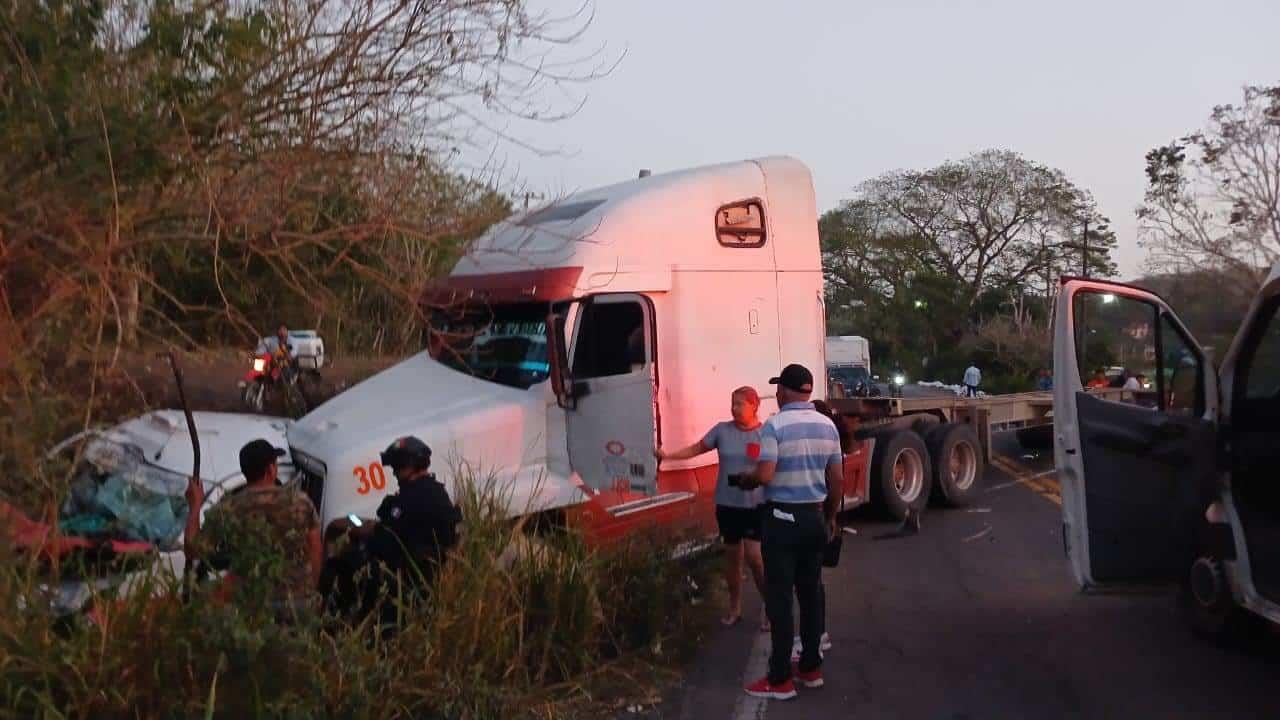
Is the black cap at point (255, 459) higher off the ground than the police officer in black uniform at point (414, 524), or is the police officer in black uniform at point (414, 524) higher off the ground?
the black cap at point (255, 459)

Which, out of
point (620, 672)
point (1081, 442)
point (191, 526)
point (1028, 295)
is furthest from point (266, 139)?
point (1028, 295)

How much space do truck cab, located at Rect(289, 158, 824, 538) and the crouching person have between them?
98cm

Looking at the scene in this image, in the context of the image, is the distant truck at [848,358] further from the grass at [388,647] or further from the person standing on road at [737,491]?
the grass at [388,647]

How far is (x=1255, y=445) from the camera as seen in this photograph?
21.8ft

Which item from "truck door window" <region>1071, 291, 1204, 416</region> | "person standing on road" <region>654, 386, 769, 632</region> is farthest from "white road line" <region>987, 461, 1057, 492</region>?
"person standing on road" <region>654, 386, 769, 632</region>

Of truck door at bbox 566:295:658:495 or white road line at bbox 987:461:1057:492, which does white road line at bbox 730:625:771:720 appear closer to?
truck door at bbox 566:295:658:495

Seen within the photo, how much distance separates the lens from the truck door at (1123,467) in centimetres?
671

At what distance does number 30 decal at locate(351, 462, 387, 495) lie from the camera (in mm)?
7480

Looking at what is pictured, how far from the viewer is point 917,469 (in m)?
12.2

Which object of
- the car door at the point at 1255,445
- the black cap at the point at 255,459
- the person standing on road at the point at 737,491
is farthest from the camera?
the person standing on road at the point at 737,491

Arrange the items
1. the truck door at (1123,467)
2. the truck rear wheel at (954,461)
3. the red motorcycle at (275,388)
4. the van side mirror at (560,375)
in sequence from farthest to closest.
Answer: the red motorcycle at (275,388), the truck rear wheel at (954,461), the van side mirror at (560,375), the truck door at (1123,467)

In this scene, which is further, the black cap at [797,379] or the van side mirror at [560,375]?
the van side mirror at [560,375]

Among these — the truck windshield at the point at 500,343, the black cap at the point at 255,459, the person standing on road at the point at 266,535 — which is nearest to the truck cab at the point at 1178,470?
the truck windshield at the point at 500,343

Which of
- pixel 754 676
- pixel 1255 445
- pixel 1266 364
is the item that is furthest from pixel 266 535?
pixel 1266 364
